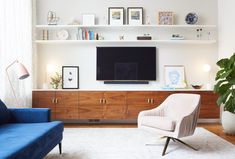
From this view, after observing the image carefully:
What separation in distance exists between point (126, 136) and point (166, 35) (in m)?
2.52

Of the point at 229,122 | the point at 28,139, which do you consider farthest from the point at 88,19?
the point at 28,139

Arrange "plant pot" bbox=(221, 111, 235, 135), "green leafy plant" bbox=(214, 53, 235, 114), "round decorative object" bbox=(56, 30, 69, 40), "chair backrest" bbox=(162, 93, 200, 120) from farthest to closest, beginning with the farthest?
"round decorative object" bbox=(56, 30, 69, 40) → "plant pot" bbox=(221, 111, 235, 135) → "green leafy plant" bbox=(214, 53, 235, 114) → "chair backrest" bbox=(162, 93, 200, 120)

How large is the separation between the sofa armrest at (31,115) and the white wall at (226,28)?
370 centimetres

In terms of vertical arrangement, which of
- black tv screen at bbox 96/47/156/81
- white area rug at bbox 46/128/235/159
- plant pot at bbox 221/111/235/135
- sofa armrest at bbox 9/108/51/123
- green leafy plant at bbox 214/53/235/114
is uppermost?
black tv screen at bbox 96/47/156/81

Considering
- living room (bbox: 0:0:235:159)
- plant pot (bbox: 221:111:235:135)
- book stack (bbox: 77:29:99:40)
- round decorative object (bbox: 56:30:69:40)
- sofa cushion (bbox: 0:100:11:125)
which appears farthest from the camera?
round decorative object (bbox: 56:30:69:40)

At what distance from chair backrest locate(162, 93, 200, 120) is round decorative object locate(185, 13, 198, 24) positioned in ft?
7.64

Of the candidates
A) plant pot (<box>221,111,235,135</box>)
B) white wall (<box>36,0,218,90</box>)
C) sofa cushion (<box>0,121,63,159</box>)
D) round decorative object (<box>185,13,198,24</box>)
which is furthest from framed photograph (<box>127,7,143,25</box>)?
sofa cushion (<box>0,121,63,159</box>)

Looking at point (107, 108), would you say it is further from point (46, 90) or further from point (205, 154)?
point (205, 154)

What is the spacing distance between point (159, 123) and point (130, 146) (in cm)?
59

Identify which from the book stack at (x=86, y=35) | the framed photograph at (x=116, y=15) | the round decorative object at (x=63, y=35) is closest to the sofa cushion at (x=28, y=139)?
the book stack at (x=86, y=35)

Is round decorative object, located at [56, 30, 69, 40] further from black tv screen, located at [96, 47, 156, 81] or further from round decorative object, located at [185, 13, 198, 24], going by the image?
round decorative object, located at [185, 13, 198, 24]

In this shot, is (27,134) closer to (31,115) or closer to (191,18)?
(31,115)

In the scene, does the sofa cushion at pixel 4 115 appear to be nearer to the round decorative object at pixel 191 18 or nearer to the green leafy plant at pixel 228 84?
the green leafy plant at pixel 228 84

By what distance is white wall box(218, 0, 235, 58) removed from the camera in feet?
→ 17.0
